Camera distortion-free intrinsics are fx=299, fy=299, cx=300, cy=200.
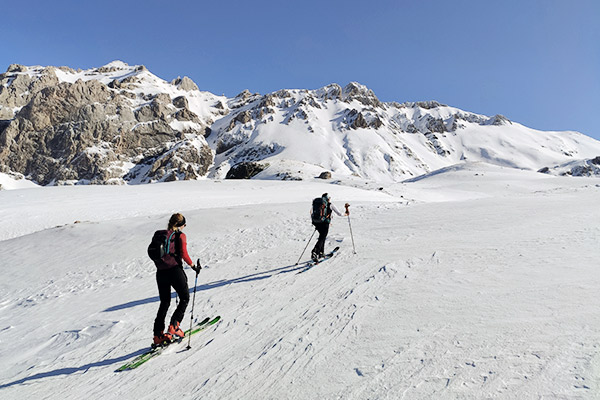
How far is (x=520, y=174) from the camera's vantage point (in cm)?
5769

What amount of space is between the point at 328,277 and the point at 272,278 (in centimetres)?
177

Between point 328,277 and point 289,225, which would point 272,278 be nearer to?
point 328,277

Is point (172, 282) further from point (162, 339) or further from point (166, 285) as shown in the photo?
point (162, 339)

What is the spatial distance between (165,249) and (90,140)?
660 ft

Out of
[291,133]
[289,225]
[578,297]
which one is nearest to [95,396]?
[578,297]

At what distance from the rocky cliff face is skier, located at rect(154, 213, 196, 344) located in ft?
505

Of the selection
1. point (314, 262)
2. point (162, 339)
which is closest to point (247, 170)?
point (314, 262)

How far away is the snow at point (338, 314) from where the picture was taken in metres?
3.94

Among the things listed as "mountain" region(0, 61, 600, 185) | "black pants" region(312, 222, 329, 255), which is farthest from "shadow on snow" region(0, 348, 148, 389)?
"mountain" region(0, 61, 600, 185)

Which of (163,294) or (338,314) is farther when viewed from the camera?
(338,314)

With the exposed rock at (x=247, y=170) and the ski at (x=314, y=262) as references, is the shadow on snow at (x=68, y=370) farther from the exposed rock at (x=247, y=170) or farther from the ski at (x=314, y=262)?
the exposed rock at (x=247, y=170)

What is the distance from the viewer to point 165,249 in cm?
562

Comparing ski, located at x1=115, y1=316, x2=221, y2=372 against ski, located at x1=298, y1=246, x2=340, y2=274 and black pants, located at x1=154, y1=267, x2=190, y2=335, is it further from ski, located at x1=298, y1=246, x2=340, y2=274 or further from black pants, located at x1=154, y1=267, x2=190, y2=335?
ski, located at x1=298, y1=246, x2=340, y2=274

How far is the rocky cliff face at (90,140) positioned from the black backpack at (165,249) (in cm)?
15389
